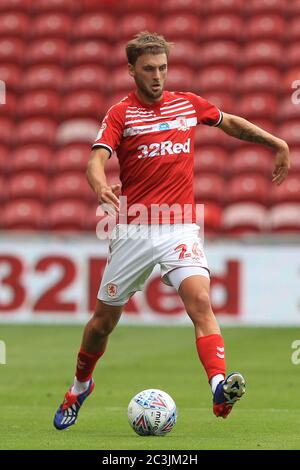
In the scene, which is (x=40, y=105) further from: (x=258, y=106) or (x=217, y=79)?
(x=258, y=106)

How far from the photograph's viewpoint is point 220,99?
63.9 feet

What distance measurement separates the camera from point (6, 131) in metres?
20.0

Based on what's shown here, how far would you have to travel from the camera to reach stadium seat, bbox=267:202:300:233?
17219 mm

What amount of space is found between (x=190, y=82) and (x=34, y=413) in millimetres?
12195

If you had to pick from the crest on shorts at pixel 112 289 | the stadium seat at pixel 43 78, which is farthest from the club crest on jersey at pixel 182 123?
the stadium seat at pixel 43 78

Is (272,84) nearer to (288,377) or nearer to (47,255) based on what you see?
(47,255)

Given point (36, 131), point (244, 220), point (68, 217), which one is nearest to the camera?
point (244, 220)

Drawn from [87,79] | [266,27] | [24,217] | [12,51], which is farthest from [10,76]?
[266,27]

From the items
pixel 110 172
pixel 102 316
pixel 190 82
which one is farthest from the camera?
pixel 190 82

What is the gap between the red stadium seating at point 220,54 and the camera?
20469mm

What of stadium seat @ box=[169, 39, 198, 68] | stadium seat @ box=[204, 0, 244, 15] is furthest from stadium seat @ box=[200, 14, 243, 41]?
stadium seat @ box=[169, 39, 198, 68]

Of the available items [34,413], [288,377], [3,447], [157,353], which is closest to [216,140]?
[157,353]

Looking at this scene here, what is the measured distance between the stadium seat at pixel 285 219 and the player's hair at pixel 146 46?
981cm

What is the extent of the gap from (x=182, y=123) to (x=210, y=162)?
36.0 ft
